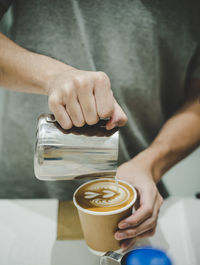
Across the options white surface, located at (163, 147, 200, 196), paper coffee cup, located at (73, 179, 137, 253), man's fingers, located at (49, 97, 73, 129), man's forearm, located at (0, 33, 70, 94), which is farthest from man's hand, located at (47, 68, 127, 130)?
white surface, located at (163, 147, 200, 196)

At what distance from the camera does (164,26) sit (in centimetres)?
98

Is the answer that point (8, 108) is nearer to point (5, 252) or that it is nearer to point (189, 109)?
point (5, 252)

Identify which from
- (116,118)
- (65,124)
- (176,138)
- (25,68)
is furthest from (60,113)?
(176,138)

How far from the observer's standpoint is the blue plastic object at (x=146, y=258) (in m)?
0.48

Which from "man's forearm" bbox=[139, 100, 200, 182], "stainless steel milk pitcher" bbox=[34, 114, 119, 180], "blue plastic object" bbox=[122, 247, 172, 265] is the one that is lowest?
"man's forearm" bbox=[139, 100, 200, 182]

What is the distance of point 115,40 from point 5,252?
854mm

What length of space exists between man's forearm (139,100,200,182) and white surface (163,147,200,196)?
3.78ft

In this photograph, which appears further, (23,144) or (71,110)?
(23,144)

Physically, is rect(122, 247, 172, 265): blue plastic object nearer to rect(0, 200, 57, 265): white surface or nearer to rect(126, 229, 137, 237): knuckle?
rect(126, 229, 137, 237): knuckle

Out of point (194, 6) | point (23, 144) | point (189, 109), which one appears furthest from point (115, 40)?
point (23, 144)

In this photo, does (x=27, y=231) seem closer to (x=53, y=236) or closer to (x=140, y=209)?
(x=53, y=236)

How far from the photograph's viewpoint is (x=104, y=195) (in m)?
0.74

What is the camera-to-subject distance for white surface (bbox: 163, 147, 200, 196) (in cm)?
221

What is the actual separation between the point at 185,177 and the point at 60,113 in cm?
195
